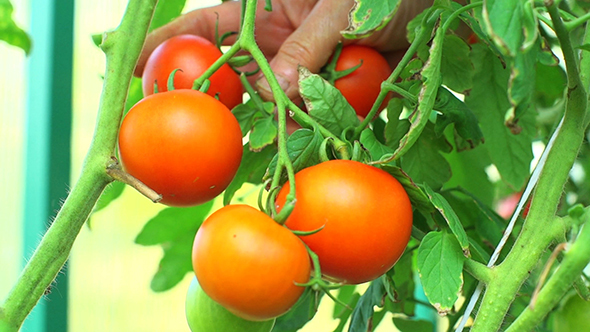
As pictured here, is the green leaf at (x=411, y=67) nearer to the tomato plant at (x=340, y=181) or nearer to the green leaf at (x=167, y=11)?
the tomato plant at (x=340, y=181)

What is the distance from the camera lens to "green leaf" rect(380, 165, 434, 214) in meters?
0.40

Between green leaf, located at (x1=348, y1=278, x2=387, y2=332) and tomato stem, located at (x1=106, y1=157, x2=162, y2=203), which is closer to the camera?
tomato stem, located at (x1=106, y1=157, x2=162, y2=203)

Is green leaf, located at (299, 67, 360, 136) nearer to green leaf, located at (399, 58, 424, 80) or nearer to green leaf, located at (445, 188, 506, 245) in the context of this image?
green leaf, located at (399, 58, 424, 80)

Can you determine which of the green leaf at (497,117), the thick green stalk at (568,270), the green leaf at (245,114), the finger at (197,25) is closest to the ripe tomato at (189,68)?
the green leaf at (245,114)

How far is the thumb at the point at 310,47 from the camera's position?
60 centimetres

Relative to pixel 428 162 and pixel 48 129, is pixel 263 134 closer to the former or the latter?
pixel 428 162

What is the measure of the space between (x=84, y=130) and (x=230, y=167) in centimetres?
63

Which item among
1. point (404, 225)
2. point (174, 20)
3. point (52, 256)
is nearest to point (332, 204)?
point (404, 225)

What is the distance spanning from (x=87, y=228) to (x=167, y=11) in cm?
43

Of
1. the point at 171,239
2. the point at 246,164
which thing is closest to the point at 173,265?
the point at 171,239

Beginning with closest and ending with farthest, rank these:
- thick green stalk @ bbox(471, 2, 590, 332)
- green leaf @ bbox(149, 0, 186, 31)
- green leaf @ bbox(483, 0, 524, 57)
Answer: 1. green leaf @ bbox(483, 0, 524, 57)
2. thick green stalk @ bbox(471, 2, 590, 332)
3. green leaf @ bbox(149, 0, 186, 31)

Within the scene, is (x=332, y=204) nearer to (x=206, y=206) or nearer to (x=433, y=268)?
(x=433, y=268)

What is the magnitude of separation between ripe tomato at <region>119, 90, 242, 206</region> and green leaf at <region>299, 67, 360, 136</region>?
0.07 metres

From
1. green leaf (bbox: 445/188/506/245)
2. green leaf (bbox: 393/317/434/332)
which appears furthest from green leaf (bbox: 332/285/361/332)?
green leaf (bbox: 445/188/506/245)
